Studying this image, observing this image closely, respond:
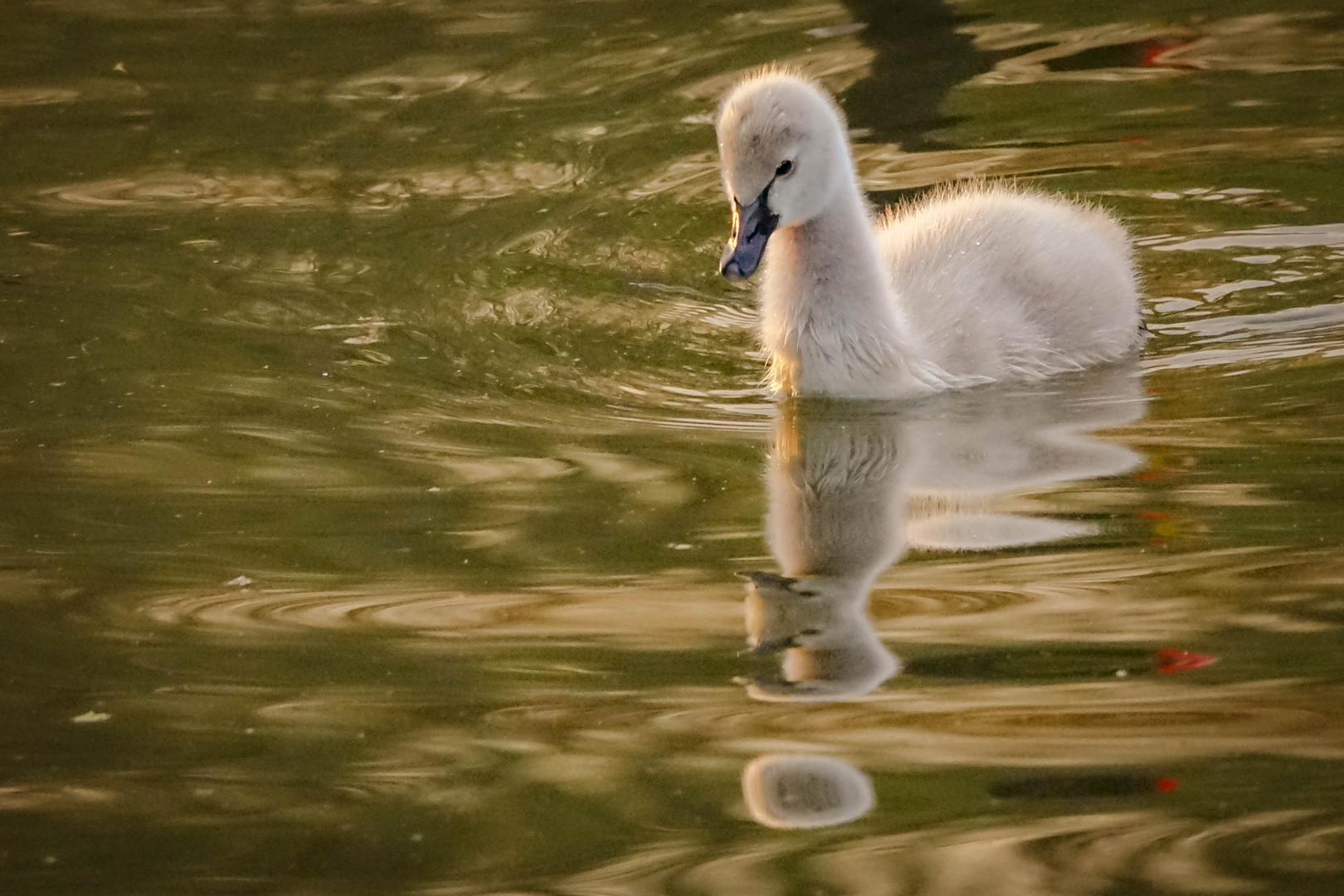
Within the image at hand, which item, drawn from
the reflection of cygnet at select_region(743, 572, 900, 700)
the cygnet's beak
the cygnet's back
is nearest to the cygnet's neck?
the cygnet's back

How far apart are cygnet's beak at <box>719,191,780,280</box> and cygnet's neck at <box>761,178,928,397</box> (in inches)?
10.1

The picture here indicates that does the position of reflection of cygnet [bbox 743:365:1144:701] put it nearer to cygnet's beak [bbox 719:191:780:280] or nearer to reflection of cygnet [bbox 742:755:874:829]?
reflection of cygnet [bbox 742:755:874:829]

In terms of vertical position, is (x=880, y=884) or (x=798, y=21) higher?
(x=798, y=21)

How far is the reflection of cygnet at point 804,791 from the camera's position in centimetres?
265

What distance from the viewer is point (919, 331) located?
482cm

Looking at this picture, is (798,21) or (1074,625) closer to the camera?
(1074,625)

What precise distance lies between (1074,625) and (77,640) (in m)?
1.60

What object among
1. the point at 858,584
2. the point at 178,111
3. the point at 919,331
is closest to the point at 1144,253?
the point at 919,331

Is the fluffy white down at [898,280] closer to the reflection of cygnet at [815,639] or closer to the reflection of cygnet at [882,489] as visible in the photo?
the reflection of cygnet at [882,489]

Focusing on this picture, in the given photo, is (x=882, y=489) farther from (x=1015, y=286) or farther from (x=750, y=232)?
(x=1015, y=286)

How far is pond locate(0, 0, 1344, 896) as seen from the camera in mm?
2670

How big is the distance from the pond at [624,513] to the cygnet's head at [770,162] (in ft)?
1.34

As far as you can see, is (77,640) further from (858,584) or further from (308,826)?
(858,584)

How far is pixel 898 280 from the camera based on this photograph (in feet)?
16.8
